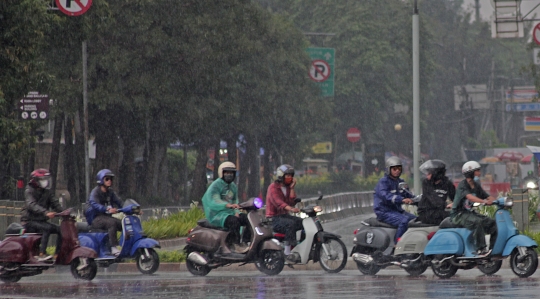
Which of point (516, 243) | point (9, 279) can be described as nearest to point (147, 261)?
point (9, 279)

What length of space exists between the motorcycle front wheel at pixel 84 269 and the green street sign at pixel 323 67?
39518 millimetres

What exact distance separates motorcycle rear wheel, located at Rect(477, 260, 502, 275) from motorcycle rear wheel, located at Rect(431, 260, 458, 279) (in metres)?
0.38

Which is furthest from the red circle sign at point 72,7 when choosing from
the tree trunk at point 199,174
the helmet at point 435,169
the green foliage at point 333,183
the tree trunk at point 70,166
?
the green foliage at point 333,183

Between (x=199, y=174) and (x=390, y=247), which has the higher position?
(x=199, y=174)

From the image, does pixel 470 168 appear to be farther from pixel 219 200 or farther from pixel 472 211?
pixel 219 200

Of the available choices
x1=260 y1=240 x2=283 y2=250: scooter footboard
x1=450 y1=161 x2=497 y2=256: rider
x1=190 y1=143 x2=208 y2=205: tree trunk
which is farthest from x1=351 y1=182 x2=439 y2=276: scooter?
x1=190 y1=143 x2=208 y2=205: tree trunk

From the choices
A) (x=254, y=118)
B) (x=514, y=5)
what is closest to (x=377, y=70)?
(x=254, y=118)

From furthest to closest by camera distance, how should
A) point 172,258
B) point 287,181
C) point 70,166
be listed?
point 70,166 → point 172,258 → point 287,181

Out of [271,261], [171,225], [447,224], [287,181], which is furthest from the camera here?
[171,225]

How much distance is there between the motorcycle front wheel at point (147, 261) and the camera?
18281 mm

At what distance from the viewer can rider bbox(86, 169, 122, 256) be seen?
59.1 feet

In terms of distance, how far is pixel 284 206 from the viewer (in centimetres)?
1808

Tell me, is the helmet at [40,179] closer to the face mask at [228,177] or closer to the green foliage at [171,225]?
the face mask at [228,177]

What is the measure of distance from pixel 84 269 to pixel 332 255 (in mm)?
3532
